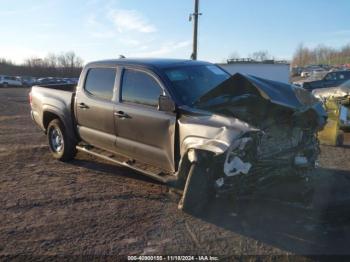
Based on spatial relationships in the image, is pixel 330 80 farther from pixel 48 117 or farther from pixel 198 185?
pixel 198 185

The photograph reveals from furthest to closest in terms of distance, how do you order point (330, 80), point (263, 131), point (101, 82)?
point (330, 80) < point (101, 82) < point (263, 131)

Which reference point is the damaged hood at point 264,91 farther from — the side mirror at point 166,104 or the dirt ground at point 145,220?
the dirt ground at point 145,220

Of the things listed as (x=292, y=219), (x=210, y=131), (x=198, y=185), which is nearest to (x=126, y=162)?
(x=198, y=185)

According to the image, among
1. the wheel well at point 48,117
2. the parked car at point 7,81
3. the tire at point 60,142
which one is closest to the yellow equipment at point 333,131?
the tire at point 60,142

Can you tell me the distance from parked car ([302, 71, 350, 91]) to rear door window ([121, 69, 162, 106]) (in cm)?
2010

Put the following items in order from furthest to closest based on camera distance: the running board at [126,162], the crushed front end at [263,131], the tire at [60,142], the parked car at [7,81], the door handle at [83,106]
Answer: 1. the parked car at [7,81]
2. the tire at [60,142]
3. the door handle at [83,106]
4. the running board at [126,162]
5. the crushed front end at [263,131]

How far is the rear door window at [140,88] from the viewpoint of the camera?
546 cm

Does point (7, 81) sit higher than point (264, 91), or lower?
lower

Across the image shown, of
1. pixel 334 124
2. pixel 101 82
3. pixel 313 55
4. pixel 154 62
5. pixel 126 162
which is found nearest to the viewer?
pixel 154 62

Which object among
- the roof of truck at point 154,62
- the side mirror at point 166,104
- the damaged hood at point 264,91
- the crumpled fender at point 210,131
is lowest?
the crumpled fender at point 210,131

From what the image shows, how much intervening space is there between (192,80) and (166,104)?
0.84 m

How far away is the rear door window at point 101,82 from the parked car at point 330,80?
773 inches

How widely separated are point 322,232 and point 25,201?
3832 mm

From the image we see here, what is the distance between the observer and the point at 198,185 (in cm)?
466
